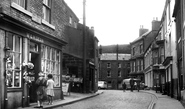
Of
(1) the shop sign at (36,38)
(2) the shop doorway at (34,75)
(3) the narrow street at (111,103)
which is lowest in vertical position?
(3) the narrow street at (111,103)

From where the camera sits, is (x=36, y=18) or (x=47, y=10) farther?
(x=47, y=10)

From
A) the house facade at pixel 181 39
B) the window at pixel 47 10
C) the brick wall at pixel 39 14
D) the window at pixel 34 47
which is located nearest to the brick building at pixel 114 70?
the house facade at pixel 181 39

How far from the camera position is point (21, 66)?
44.6ft

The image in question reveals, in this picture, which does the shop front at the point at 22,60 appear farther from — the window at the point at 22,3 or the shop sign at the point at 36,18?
the window at the point at 22,3

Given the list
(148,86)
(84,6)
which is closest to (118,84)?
(148,86)

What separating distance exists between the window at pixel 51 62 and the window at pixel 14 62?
2654mm

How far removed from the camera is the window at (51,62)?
54.2 ft

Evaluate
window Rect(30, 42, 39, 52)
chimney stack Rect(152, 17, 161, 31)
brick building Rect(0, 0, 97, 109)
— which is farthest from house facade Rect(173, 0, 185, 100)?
chimney stack Rect(152, 17, 161, 31)

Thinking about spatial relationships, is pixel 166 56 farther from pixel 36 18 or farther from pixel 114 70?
pixel 114 70

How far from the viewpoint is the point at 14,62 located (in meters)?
13.0

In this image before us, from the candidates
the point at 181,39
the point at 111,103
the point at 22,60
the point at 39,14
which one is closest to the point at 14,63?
the point at 22,60

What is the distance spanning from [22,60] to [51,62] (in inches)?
160

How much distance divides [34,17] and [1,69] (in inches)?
164

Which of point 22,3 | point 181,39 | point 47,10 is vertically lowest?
point 181,39
